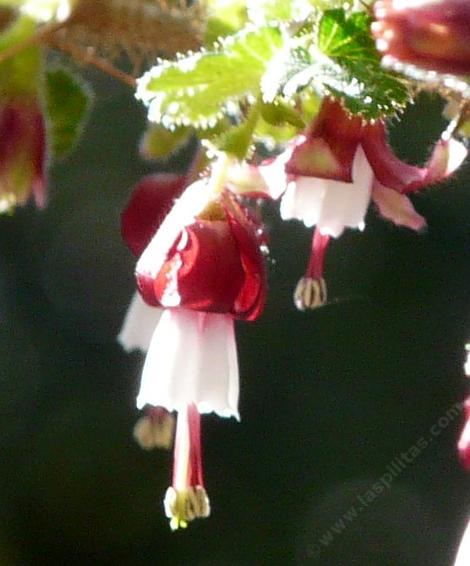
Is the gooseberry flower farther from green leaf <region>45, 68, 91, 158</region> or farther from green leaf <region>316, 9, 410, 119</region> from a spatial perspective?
green leaf <region>45, 68, 91, 158</region>

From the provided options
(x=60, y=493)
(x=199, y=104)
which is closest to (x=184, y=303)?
(x=199, y=104)

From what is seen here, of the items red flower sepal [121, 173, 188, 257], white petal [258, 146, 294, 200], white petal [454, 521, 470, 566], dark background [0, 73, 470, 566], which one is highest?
white petal [258, 146, 294, 200]

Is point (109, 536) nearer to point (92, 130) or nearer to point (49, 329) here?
point (49, 329)

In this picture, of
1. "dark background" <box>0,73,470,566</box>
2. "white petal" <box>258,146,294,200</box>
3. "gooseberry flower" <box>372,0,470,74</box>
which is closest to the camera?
"gooseberry flower" <box>372,0,470,74</box>

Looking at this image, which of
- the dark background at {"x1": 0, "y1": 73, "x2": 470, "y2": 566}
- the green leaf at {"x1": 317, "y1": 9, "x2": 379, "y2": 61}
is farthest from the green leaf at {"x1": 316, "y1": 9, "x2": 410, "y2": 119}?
the dark background at {"x1": 0, "y1": 73, "x2": 470, "y2": 566}

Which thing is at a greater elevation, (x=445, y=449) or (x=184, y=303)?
(x=184, y=303)

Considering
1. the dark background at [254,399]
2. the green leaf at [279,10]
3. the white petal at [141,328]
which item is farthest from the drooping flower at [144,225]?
the dark background at [254,399]
